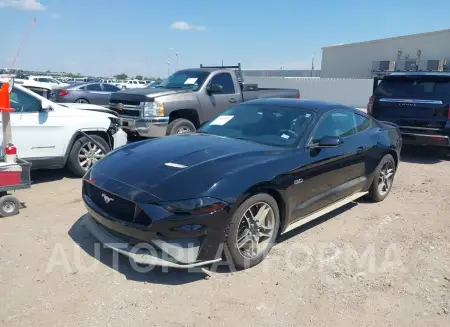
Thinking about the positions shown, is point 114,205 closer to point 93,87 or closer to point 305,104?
point 305,104

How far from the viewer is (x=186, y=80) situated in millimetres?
9414

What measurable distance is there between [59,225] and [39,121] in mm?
2056

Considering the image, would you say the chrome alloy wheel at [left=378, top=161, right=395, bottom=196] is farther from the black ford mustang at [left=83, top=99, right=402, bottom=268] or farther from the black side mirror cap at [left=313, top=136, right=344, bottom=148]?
the black side mirror cap at [left=313, top=136, right=344, bottom=148]

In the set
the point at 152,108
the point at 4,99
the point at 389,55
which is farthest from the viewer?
the point at 389,55

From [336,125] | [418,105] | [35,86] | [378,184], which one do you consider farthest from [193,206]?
[418,105]

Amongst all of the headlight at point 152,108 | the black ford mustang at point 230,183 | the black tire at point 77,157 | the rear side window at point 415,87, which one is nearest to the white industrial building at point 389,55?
the rear side window at point 415,87

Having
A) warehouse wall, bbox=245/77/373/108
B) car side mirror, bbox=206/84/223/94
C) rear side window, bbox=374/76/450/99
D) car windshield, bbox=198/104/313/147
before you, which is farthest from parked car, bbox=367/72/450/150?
warehouse wall, bbox=245/77/373/108

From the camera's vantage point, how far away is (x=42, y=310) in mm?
3053

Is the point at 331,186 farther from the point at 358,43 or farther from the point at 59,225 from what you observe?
the point at 358,43

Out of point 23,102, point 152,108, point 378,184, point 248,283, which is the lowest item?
point 248,283

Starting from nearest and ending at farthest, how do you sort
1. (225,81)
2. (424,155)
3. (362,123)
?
(362,123) → (225,81) → (424,155)

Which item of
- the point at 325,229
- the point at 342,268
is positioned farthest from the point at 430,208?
the point at 342,268

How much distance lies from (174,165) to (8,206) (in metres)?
2.42

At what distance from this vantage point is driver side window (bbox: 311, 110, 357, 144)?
465cm
